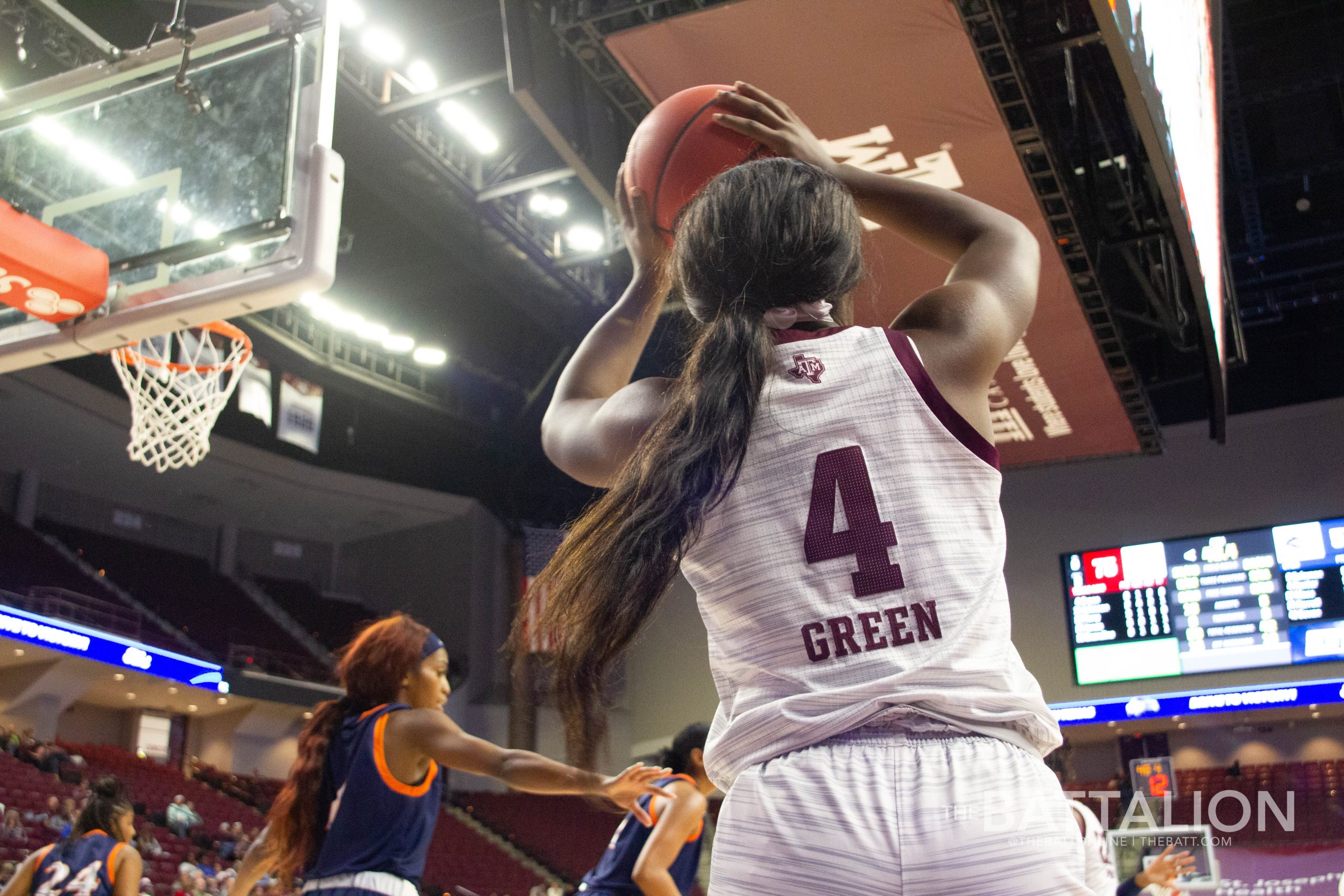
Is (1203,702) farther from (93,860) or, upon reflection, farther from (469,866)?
(93,860)

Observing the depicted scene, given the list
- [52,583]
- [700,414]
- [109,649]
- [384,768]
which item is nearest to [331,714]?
[384,768]

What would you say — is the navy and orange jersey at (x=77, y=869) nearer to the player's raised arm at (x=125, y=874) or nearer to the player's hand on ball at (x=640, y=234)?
the player's raised arm at (x=125, y=874)

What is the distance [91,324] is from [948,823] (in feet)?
13.7

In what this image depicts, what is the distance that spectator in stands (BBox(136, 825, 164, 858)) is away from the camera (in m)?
11.9

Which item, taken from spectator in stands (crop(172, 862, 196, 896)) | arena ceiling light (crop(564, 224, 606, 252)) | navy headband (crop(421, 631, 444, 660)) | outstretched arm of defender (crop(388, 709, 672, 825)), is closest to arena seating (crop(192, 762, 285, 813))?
spectator in stands (crop(172, 862, 196, 896))

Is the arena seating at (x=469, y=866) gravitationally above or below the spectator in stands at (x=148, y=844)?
below

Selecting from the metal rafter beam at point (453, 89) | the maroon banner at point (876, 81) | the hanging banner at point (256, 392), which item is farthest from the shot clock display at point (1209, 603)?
the hanging banner at point (256, 392)

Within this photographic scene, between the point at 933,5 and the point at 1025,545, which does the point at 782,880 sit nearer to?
the point at 933,5

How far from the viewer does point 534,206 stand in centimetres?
1334

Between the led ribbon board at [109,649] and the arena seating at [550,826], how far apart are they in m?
5.00

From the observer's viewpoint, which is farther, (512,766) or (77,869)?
(77,869)

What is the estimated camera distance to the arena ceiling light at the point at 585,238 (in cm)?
1367

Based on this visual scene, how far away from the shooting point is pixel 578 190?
13.2 metres

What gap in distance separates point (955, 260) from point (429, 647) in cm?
246
